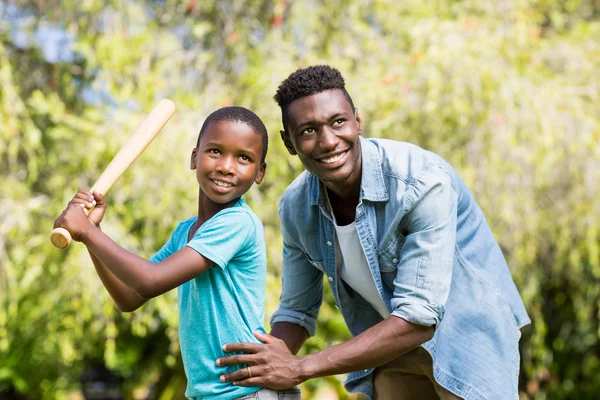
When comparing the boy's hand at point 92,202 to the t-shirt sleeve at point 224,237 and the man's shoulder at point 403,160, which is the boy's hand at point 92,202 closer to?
the t-shirt sleeve at point 224,237

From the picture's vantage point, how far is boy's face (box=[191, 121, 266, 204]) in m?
2.27

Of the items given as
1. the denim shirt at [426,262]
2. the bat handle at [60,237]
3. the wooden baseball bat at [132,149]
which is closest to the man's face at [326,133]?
the denim shirt at [426,262]

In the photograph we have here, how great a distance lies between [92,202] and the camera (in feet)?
7.37

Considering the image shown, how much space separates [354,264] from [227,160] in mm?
629

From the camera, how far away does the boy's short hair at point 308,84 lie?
96.5 inches

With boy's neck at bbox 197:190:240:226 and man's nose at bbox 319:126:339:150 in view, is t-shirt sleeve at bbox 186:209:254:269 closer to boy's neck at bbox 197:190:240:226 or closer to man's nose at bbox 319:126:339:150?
boy's neck at bbox 197:190:240:226

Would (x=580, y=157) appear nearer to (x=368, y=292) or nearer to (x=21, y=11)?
(x=368, y=292)

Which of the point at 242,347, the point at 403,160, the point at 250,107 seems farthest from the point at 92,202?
the point at 250,107

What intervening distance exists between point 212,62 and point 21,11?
4.82ft

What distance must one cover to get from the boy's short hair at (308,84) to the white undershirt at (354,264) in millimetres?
392

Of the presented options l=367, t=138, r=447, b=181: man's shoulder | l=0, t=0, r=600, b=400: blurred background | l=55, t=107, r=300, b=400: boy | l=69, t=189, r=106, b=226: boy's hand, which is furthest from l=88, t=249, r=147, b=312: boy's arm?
l=0, t=0, r=600, b=400: blurred background

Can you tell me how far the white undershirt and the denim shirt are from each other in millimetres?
25

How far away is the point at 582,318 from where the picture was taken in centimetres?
730

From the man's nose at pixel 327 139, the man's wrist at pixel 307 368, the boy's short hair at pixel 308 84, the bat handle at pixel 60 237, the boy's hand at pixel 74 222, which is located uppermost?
the boy's short hair at pixel 308 84
